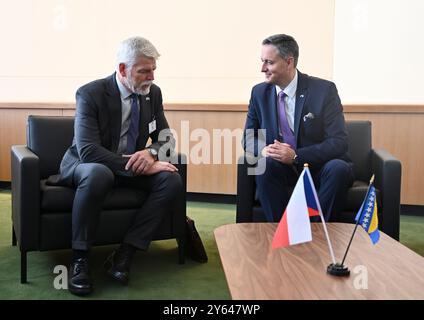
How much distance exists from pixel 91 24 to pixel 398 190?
10.7 ft

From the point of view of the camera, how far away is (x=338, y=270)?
64.7 inches

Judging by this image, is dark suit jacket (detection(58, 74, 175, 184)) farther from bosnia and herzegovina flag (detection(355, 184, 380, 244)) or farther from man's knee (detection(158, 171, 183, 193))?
bosnia and herzegovina flag (detection(355, 184, 380, 244))

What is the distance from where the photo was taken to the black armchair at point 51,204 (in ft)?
8.10

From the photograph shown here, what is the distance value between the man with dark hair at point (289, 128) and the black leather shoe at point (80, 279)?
985mm

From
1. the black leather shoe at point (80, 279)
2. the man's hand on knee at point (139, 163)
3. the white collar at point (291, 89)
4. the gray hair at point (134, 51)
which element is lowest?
the black leather shoe at point (80, 279)

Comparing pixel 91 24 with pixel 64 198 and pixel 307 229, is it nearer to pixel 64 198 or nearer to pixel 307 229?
pixel 64 198

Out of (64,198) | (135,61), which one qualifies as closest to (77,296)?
(64,198)

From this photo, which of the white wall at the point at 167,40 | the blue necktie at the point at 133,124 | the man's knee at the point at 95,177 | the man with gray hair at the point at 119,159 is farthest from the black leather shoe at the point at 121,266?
the white wall at the point at 167,40

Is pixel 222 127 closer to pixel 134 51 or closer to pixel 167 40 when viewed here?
pixel 167 40

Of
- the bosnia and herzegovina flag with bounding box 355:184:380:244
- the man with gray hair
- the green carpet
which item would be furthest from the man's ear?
the bosnia and herzegovina flag with bounding box 355:184:380:244

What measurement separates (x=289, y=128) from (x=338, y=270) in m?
1.48

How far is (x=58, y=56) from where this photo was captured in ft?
16.3

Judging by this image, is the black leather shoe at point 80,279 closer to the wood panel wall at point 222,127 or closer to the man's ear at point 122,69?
the man's ear at point 122,69

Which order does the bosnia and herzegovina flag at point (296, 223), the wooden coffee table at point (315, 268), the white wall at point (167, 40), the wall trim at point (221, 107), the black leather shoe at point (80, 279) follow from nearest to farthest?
1. the wooden coffee table at point (315, 268)
2. the bosnia and herzegovina flag at point (296, 223)
3. the black leather shoe at point (80, 279)
4. the wall trim at point (221, 107)
5. the white wall at point (167, 40)
